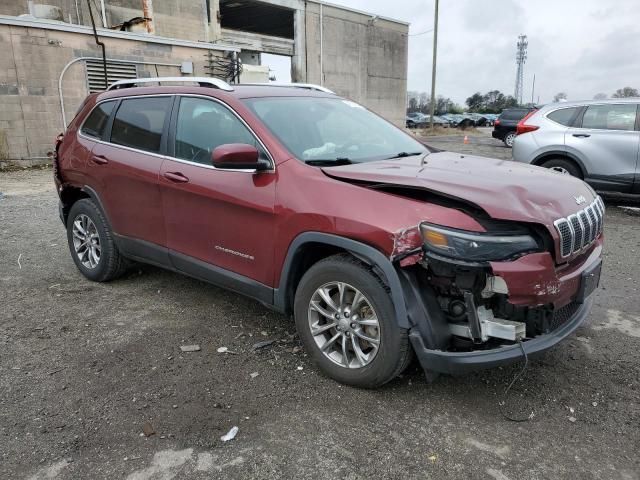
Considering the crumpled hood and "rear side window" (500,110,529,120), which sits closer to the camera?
the crumpled hood

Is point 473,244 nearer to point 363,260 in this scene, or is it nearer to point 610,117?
point 363,260

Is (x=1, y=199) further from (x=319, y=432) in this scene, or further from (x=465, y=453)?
(x=465, y=453)

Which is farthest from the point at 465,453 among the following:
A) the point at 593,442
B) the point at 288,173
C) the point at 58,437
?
the point at 58,437

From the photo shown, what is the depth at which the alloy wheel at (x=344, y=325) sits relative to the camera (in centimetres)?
287

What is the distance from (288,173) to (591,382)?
2228mm

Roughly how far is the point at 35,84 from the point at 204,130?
40.7 ft

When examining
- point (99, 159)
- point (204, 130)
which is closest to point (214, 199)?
point (204, 130)

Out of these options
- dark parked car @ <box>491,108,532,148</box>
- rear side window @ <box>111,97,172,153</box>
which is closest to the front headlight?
rear side window @ <box>111,97,172,153</box>

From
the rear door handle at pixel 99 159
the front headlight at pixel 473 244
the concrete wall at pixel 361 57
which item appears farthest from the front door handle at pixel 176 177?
the concrete wall at pixel 361 57

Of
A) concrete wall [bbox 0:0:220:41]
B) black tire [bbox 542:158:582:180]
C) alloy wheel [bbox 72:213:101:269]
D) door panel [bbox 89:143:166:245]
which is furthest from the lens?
concrete wall [bbox 0:0:220:41]

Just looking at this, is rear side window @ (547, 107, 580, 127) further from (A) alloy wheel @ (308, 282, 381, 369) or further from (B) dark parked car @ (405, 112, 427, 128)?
(B) dark parked car @ (405, 112, 427, 128)

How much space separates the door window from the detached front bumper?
1715 millimetres

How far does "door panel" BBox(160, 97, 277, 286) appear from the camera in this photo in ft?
10.8

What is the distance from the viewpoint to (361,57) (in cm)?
3181
